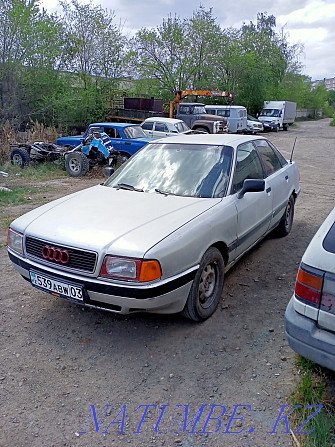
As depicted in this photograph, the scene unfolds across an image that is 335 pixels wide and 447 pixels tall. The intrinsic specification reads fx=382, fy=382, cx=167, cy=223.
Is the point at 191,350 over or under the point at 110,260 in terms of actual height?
under

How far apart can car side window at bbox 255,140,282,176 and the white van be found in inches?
740

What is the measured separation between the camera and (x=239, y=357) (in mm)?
2953

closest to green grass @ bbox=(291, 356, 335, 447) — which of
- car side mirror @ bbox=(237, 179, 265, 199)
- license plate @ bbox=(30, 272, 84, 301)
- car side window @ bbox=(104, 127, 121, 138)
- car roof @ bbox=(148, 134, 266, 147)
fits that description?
car side mirror @ bbox=(237, 179, 265, 199)

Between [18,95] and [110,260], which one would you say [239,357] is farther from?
[18,95]

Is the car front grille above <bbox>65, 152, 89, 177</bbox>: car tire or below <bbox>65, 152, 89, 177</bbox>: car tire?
above

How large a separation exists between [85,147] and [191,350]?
937 cm

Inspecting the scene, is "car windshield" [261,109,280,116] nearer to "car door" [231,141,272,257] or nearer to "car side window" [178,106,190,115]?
"car side window" [178,106,190,115]

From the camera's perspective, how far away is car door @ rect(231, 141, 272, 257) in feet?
12.5

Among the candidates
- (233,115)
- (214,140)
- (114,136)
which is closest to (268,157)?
(214,140)

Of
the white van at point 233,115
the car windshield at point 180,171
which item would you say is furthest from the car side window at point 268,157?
the white van at point 233,115

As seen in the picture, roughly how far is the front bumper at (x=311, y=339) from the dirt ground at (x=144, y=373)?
46 cm

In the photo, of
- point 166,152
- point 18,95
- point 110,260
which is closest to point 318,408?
point 110,260

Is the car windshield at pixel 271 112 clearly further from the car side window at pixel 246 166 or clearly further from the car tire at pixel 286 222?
the car side window at pixel 246 166

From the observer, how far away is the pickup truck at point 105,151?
36.2 ft
